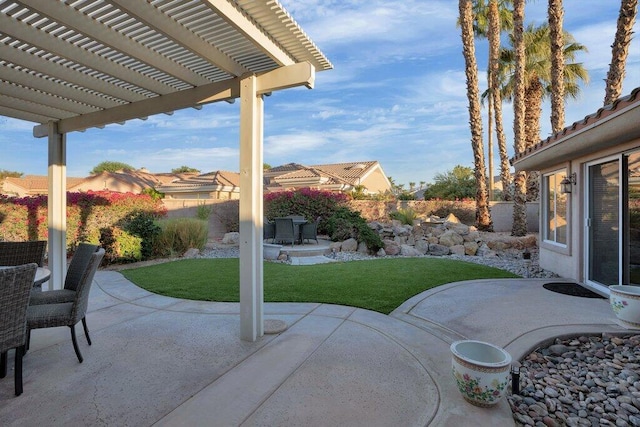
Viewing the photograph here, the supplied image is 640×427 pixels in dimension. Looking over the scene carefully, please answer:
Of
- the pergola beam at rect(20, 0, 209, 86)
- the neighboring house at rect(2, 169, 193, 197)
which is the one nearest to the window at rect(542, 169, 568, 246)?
the pergola beam at rect(20, 0, 209, 86)

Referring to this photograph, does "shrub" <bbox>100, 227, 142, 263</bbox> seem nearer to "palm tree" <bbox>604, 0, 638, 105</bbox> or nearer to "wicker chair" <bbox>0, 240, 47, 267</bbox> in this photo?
"wicker chair" <bbox>0, 240, 47, 267</bbox>

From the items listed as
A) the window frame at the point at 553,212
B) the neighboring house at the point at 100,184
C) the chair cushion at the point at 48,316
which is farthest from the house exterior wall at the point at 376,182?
the chair cushion at the point at 48,316

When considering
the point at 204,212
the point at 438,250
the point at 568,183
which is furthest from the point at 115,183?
the point at 568,183

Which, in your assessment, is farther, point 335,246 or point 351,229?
point 351,229

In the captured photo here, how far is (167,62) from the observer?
Result: 12.1ft

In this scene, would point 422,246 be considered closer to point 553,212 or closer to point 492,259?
point 492,259

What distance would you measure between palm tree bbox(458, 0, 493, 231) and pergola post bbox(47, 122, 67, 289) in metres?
13.6

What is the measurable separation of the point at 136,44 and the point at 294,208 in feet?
34.4

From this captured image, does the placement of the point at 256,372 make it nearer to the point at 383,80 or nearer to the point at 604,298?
the point at 604,298

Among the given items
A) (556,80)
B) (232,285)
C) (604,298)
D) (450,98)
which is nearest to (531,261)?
(604,298)

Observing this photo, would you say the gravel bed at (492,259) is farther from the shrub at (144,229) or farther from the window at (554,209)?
the shrub at (144,229)

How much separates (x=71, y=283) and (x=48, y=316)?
0.98 m

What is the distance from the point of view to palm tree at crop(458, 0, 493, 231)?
13.3m

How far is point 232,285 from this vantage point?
6363mm
